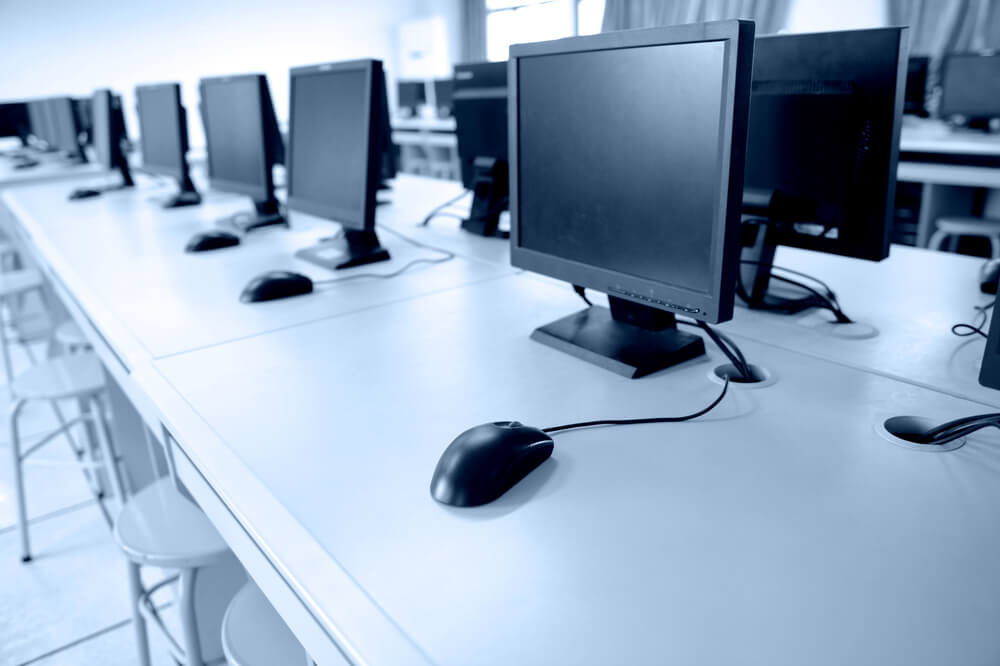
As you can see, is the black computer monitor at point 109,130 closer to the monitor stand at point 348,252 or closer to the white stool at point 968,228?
the monitor stand at point 348,252

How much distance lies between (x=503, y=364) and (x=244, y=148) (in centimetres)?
136

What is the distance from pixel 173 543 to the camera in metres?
1.16

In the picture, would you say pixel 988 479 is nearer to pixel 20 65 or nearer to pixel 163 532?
pixel 163 532

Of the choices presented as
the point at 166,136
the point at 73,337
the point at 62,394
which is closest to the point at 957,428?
the point at 62,394

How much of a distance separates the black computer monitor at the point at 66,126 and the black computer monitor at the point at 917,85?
4.86 meters

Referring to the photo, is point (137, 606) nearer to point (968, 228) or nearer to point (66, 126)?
point (968, 228)

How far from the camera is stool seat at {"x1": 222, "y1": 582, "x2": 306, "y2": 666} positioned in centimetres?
98

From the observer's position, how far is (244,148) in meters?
2.08

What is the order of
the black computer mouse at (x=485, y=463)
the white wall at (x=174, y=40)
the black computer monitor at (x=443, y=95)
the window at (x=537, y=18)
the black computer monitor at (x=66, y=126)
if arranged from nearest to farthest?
1. the black computer mouse at (x=485, y=463)
2. the black computer monitor at (x=66, y=126)
3. the white wall at (x=174, y=40)
4. the black computer monitor at (x=443, y=95)
5. the window at (x=537, y=18)

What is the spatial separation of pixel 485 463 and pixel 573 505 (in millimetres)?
97

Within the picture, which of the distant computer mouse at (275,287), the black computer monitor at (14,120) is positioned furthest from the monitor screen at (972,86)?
the black computer monitor at (14,120)

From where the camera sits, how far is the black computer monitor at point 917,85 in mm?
4367

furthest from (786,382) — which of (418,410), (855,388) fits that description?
(418,410)

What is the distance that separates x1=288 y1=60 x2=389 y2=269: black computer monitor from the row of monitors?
3.62 meters
